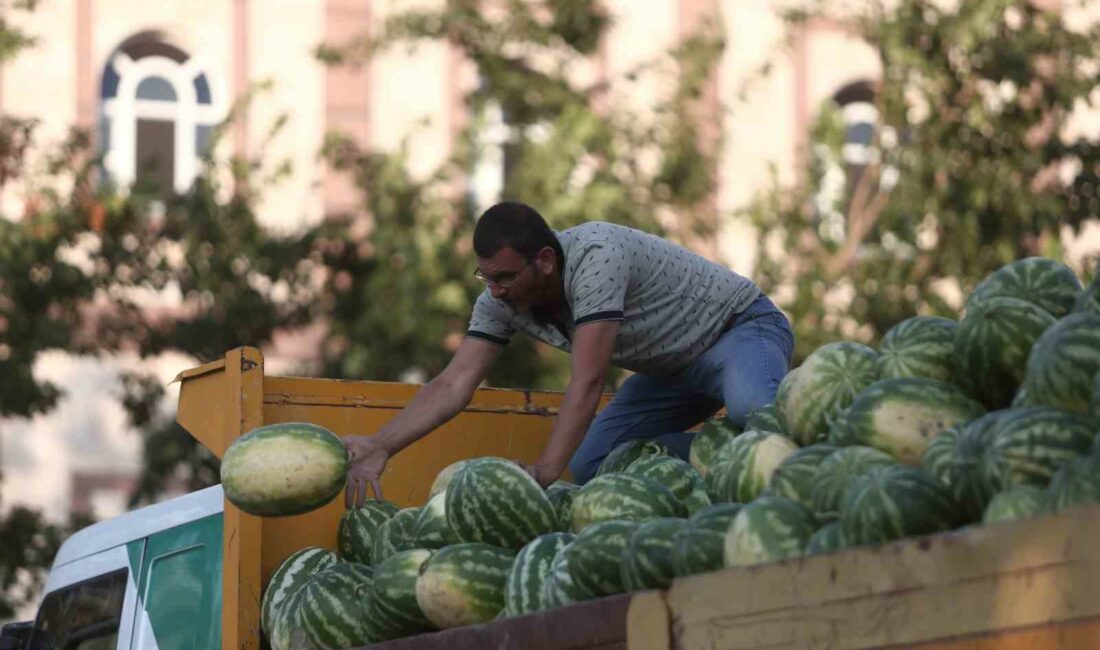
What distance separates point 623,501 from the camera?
4.41m

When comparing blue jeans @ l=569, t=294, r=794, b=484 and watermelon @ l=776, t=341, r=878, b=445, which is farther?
blue jeans @ l=569, t=294, r=794, b=484

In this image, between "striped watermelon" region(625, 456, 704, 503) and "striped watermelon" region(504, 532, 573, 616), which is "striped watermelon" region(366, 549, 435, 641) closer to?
"striped watermelon" region(504, 532, 573, 616)

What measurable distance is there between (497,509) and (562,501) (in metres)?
0.31

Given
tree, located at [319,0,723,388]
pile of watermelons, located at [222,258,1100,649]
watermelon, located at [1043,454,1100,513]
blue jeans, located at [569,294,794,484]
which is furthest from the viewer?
tree, located at [319,0,723,388]

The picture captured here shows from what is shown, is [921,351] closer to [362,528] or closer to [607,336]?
[607,336]

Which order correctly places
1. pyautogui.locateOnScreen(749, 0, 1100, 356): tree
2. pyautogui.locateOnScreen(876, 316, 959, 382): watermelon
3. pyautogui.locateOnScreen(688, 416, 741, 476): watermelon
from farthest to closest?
pyautogui.locateOnScreen(749, 0, 1100, 356): tree, pyautogui.locateOnScreen(688, 416, 741, 476): watermelon, pyautogui.locateOnScreen(876, 316, 959, 382): watermelon

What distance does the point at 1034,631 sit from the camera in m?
2.71

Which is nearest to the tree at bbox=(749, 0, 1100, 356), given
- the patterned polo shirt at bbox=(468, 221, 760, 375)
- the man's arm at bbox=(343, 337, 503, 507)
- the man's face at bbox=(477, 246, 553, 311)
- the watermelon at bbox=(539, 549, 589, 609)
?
the patterned polo shirt at bbox=(468, 221, 760, 375)

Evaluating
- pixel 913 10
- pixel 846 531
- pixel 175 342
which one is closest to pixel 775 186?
pixel 913 10

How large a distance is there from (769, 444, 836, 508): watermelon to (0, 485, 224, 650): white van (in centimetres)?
204

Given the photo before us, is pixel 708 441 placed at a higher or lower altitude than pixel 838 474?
lower

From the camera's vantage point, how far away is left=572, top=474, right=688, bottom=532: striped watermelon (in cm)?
439

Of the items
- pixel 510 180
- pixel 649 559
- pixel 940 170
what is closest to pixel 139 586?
pixel 649 559

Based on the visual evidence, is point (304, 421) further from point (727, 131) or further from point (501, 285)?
point (727, 131)
